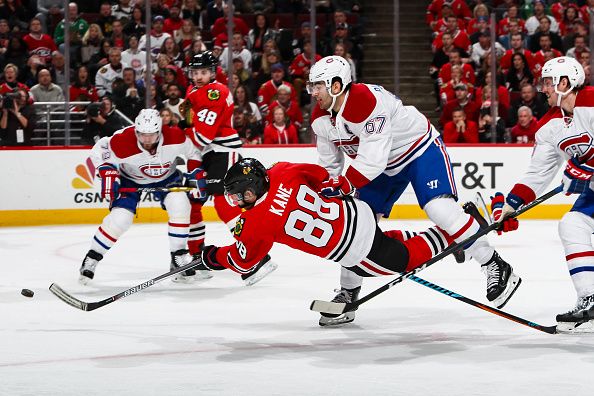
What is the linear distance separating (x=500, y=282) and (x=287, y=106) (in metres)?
5.29

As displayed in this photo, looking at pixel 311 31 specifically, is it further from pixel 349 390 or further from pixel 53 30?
pixel 349 390

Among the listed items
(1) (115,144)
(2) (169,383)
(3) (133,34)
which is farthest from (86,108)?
(2) (169,383)

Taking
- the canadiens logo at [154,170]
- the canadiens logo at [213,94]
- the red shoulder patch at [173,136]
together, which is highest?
the canadiens logo at [213,94]

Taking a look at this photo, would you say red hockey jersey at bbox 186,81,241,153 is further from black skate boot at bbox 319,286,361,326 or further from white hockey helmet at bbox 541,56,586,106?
white hockey helmet at bbox 541,56,586,106

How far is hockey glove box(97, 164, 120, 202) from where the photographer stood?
6.32 metres

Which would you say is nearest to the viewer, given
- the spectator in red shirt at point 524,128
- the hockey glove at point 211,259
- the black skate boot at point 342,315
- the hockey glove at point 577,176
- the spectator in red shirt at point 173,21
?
the hockey glove at point 211,259

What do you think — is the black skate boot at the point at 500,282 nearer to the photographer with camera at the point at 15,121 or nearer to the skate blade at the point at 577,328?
the skate blade at the point at 577,328

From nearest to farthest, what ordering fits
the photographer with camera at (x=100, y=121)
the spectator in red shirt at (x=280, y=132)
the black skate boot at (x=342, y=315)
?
the black skate boot at (x=342, y=315), the photographer with camera at (x=100, y=121), the spectator in red shirt at (x=280, y=132)

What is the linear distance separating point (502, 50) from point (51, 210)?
433 cm

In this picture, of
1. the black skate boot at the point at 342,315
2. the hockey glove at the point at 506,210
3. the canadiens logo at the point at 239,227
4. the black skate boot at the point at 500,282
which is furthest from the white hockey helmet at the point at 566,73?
the canadiens logo at the point at 239,227

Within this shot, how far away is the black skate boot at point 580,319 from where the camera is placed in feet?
15.0

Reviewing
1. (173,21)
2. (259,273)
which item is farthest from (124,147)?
(173,21)

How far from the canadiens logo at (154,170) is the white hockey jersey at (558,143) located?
239cm

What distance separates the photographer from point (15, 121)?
9.45 m
